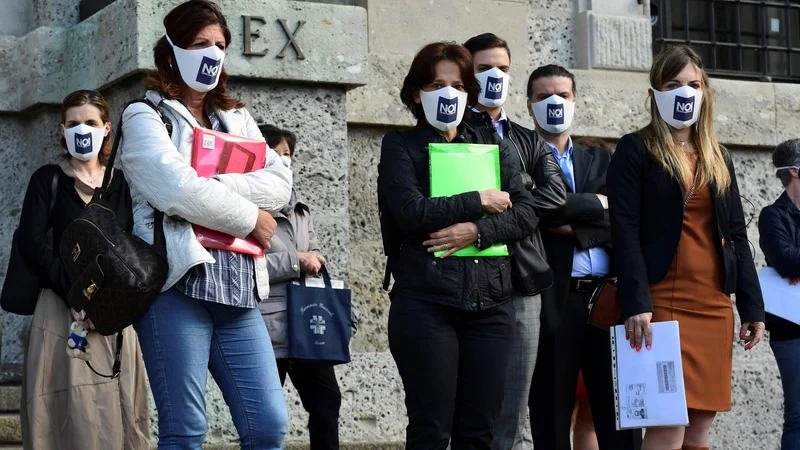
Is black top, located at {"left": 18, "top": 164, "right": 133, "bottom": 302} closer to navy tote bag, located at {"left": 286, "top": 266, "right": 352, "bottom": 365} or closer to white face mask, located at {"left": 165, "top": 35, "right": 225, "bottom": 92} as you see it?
navy tote bag, located at {"left": 286, "top": 266, "right": 352, "bottom": 365}

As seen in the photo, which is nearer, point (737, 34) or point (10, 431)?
point (10, 431)

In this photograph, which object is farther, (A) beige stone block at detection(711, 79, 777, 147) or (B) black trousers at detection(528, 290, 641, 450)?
(A) beige stone block at detection(711, 79, 777, 147)

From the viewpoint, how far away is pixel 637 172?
4883mm

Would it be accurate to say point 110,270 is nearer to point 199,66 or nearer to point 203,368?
point 203,368

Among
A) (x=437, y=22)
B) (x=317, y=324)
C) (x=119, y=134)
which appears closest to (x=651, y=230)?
(x=317, y=324)

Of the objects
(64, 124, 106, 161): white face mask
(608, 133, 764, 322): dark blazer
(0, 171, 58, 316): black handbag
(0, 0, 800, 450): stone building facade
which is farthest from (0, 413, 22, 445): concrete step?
(608, 133, 764, 322): dark blazer

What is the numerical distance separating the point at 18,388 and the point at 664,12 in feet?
15.0

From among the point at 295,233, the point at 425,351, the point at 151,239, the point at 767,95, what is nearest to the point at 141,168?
the point at 151,239

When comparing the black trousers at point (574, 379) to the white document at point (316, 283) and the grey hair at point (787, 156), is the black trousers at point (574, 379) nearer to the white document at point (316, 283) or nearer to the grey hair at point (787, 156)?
the white document at point (316, 283)

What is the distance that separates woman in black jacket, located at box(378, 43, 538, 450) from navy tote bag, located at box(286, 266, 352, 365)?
683 mm

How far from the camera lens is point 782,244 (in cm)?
601

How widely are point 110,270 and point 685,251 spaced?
2.12 metres

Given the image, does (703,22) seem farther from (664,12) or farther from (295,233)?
(295,233)

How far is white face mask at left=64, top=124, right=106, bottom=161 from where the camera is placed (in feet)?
17.9
